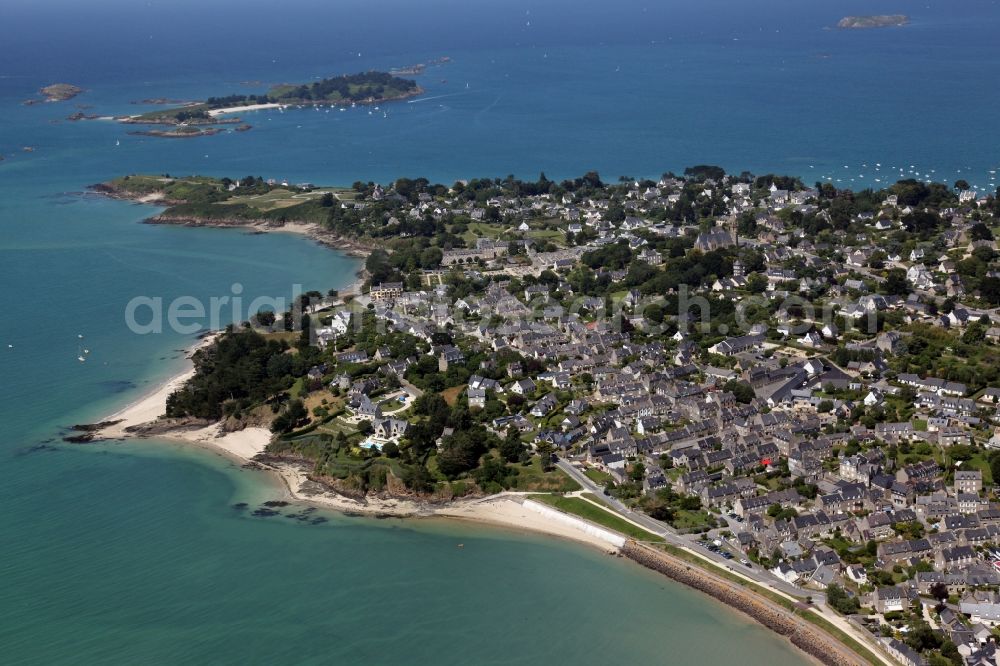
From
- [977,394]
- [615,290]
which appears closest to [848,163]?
[615,290]

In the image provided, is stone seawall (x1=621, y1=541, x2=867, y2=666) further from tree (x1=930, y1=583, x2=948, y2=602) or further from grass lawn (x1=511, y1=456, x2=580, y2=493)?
grass lawn (x1=511, y1=456, x2=580, y2=493)

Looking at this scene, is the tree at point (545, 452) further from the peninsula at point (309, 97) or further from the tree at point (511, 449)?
the peninsula at point (309, 97)

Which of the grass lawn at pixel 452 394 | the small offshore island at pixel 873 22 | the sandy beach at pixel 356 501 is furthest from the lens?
the small offshore island at pixel 873 22

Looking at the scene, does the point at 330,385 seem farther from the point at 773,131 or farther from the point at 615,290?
the point at 773,131

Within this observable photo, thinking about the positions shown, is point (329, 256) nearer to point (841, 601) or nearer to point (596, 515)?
point (596, 515)

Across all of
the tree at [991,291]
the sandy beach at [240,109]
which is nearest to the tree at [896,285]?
the tree at [991,291]

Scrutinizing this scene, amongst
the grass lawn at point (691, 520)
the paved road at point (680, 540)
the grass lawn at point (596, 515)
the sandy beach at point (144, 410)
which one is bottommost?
the grass lawn at point (596, 515)
